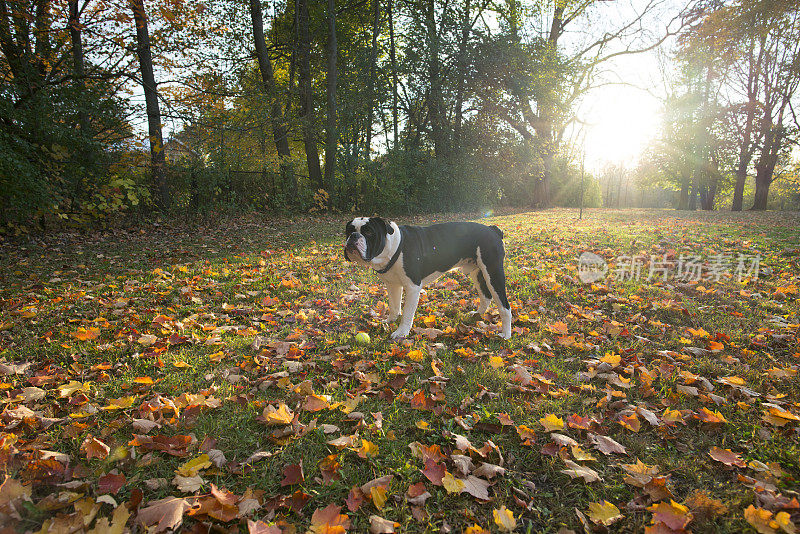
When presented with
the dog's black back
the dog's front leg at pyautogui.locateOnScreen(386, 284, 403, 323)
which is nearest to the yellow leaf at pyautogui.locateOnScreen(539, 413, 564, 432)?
the dog's black back

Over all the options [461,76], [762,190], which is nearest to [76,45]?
[461,76]

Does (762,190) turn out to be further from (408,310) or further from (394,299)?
(408,310)

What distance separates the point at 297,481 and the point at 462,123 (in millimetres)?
20887

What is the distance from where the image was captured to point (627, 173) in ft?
190

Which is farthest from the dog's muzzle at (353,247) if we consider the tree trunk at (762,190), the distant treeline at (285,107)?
the tree trunk at (762,190)

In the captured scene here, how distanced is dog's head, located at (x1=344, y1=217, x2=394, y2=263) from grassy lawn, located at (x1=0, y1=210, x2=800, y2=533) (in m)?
0.88

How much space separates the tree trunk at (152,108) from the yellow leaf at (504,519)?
12046 millimetres

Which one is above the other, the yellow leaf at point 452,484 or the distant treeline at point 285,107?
the distant treeline at point 285,107

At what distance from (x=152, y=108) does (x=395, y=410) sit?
471 inches

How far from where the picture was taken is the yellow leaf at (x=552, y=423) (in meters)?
2.34

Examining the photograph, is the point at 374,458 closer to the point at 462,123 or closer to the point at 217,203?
the point at 217,203

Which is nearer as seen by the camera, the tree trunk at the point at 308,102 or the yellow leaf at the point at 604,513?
the yellow leaf at the point at 604,513

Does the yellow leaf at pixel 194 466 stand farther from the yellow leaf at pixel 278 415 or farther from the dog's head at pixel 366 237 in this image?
the dog's head at pixel 366 237

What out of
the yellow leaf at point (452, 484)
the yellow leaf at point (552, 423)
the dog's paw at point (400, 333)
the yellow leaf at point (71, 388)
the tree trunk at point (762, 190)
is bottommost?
the yellow leaf at point (452, 484)
